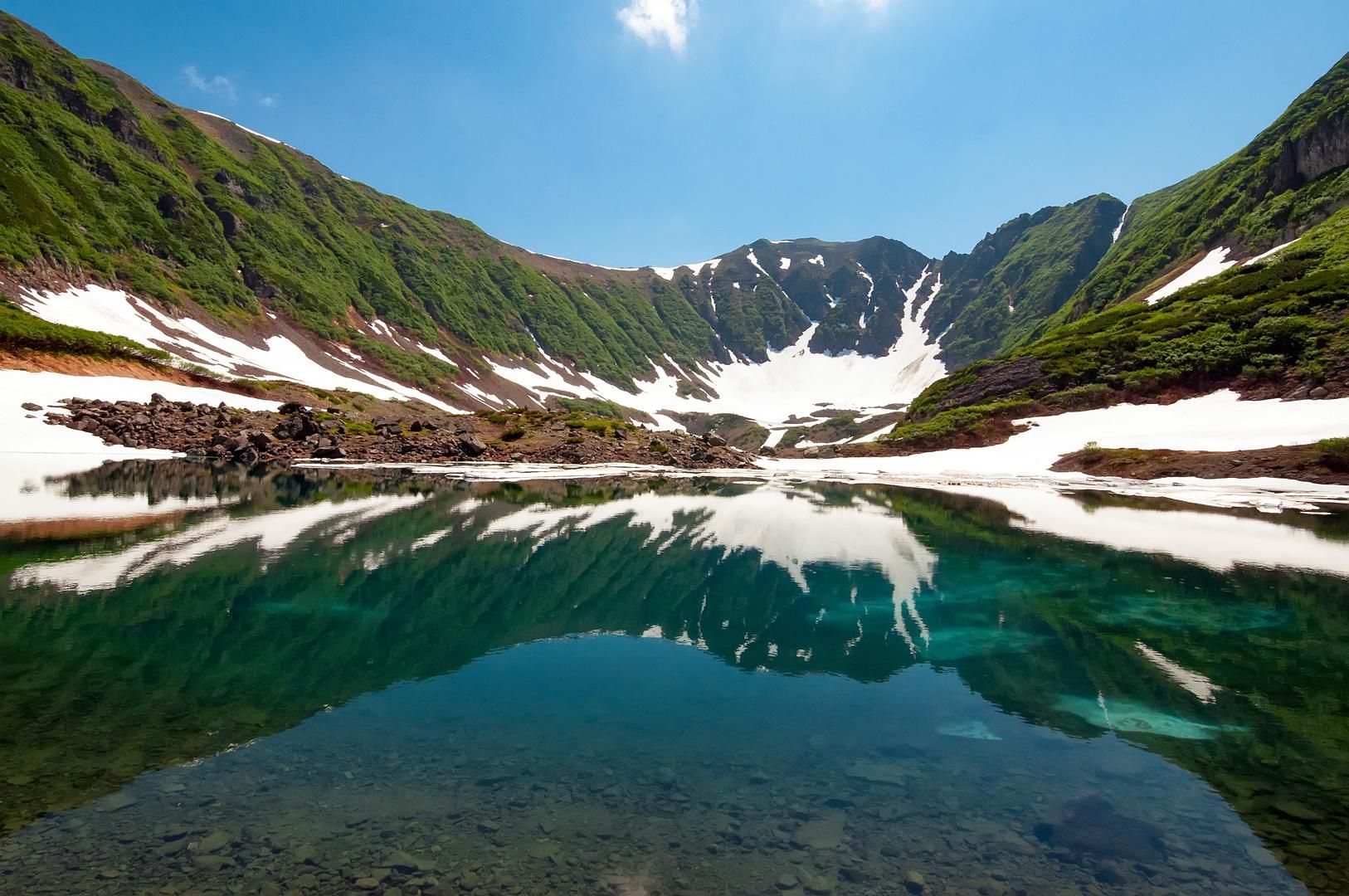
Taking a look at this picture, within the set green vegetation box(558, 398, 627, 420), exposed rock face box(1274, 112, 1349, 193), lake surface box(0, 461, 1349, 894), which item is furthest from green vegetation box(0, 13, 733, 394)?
exposed rock face box(1274, 112, 1349, 193)

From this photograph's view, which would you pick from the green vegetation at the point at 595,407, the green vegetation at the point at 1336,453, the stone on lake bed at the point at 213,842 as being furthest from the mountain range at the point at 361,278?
the stone on lake bed at the point at 213,842

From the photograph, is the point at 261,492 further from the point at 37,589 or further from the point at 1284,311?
the point at 1284,311

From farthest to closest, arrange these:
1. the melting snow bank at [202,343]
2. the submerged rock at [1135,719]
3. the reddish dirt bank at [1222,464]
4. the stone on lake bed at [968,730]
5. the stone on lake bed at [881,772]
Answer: the melting snow bank at [202,343]
the reddish dirt bank at [1222,464]
the submerged rock at [1135,719]
the stone on lake bed at [968,730]
the stone on lake bed at [881,772]

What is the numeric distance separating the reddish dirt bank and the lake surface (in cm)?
2867

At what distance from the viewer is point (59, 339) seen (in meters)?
67.3

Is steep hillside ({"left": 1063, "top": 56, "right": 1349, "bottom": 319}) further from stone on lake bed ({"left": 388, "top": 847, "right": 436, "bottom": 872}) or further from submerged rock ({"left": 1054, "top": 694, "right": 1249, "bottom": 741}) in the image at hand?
stone on lake bed ({"left": 388, "top": 847, "right": 436, "bottom": 872})

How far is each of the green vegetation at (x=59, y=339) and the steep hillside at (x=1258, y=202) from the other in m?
153

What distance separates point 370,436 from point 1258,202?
147 m

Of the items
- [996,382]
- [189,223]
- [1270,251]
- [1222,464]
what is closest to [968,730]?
[1222,464]

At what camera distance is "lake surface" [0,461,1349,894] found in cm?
613

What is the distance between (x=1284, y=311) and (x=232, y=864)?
9363cm

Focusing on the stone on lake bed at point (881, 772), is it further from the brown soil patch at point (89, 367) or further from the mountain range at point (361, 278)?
the brown soil patch at point (89, 367)

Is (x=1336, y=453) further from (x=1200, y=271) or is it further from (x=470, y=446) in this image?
(x=1200, y=271)

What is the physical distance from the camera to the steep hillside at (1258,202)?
9719 cm
